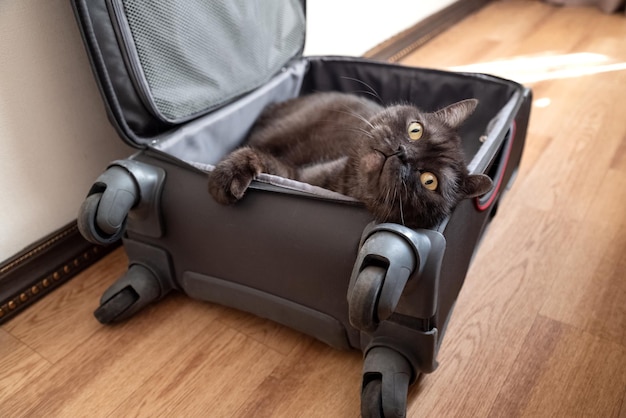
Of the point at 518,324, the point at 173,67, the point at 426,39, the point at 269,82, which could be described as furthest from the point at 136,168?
the point at 426,39

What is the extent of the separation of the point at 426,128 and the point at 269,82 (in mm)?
611

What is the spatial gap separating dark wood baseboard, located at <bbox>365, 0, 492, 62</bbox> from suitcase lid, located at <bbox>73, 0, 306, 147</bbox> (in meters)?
0.95

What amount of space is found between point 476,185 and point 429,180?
0.27ft

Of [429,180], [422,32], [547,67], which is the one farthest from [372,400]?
[422,32]

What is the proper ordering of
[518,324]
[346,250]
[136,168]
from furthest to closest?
1. [518,324]
2. [136,168]
3. [346,250]

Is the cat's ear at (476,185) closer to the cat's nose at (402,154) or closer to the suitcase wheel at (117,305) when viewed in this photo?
the cat's nose at (402,154)

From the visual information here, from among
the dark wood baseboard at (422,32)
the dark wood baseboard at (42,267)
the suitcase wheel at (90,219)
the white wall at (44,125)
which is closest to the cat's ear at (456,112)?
the suitcase wheel at (90,219)

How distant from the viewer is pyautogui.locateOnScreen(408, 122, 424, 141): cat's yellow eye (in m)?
0.94

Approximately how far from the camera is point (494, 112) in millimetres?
1385

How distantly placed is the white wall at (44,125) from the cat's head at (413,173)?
666 mm

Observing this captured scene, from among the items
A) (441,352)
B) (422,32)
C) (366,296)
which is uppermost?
(366,296)

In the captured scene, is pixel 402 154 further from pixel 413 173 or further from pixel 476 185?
pixel 476 185

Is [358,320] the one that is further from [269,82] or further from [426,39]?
[426,39]

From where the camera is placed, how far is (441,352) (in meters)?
1.05
